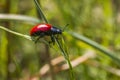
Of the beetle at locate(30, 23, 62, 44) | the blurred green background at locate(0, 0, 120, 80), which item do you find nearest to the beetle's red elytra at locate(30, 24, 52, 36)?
the beetle at locate(30, 23, 62, 44)

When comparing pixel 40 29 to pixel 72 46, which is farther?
pixel 72 46

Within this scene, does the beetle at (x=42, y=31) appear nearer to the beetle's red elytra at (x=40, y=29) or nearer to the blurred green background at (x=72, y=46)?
the beetle's red elytra at (x=40, y=29)

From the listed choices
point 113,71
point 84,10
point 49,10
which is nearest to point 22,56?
point 49,10

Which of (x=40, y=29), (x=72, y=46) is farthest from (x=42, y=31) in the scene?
(x=72, y=46)

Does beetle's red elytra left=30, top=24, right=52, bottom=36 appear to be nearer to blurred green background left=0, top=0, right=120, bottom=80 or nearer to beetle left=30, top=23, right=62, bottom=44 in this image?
beetle left=30, top=23, right=62, bottom=44

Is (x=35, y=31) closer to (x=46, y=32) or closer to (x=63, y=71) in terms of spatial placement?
(x=46, y=32)

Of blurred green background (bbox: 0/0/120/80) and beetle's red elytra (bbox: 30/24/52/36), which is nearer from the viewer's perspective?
beetle's red elytra (bbox: 30/24/52/36)

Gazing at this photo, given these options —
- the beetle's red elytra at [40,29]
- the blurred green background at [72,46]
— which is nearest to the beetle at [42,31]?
the beetle's red elytra at [40,29]

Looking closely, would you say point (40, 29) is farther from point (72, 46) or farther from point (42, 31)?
point (72, 46)
